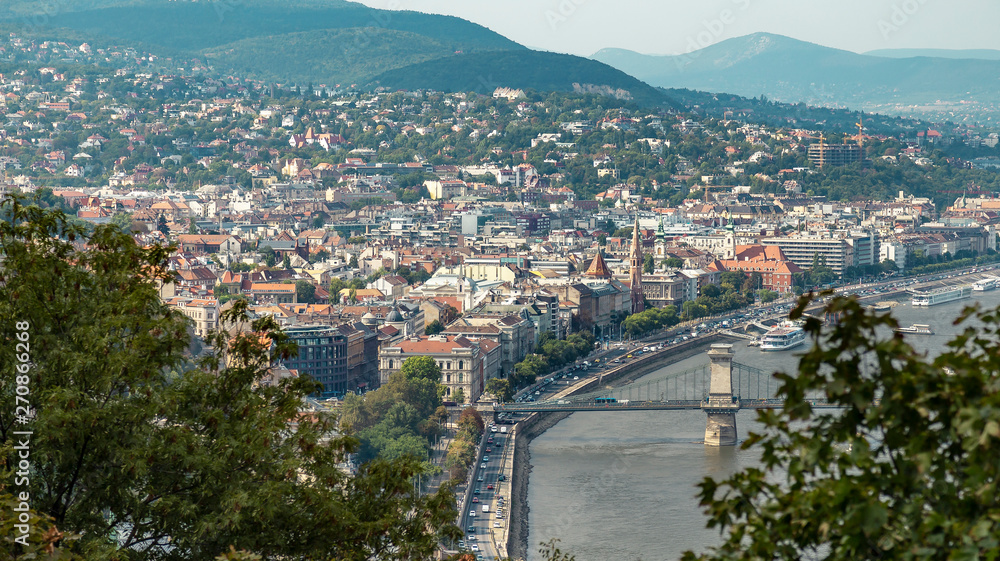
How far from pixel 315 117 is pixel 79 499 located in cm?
7171

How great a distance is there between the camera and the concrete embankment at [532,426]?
1503cm

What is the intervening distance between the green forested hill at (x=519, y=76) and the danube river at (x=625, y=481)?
69946mm

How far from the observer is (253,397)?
4746 mm

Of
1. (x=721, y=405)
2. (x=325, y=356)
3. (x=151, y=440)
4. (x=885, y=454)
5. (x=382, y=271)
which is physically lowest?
(x=721, y=405)

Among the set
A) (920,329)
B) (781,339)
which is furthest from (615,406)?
(920,329)

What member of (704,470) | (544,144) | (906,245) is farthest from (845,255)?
(704,470)

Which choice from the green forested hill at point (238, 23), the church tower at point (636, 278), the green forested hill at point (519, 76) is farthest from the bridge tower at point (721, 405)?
the green forested hill at point (238, 23)

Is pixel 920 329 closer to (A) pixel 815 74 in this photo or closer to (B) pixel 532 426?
(B) pixel 532 426

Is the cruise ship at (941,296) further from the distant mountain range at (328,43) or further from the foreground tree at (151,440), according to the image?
the distant mountain range at (328,43)

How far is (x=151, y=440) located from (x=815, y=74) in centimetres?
17249

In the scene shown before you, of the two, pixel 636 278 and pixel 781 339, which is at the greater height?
pixel 636 278

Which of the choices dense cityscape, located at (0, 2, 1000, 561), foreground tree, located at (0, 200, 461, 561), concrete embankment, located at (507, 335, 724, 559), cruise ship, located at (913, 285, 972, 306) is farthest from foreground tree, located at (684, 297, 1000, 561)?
cruise ship, located at (913, 285, 972, 306)

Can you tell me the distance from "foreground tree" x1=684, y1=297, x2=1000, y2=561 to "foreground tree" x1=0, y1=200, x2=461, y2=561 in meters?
2.02

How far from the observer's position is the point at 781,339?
3184 cm
